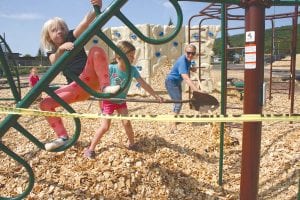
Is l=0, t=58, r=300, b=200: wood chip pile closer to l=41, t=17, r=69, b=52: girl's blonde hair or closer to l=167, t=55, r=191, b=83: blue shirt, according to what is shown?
l=167, t=55, r=191, b=83: blue shirt

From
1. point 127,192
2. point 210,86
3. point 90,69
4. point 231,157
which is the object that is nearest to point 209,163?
point 231,157

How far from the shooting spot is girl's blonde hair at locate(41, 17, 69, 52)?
8.25 ft

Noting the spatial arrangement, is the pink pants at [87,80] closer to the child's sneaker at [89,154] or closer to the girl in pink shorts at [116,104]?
the girl in pink shorts at [116,104]

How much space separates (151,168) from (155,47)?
645 centimetres

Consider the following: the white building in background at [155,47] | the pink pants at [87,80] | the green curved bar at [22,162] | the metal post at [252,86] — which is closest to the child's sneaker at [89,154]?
the pink pants at [87,80]

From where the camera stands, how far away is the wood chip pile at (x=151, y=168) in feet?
9.38

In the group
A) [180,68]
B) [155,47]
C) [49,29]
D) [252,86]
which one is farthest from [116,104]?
[155,47]

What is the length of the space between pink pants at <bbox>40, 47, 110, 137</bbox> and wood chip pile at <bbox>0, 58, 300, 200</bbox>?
1.96 ft

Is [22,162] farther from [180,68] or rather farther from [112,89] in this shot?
[180,68]

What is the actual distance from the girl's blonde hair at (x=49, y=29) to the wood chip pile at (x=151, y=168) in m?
1.10

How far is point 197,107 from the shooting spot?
256 cm

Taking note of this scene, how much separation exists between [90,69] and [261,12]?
124 cm

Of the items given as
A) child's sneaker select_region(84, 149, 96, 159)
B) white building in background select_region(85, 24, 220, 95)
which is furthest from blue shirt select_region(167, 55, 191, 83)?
white building in background select_region(85, 24, 220, 95)

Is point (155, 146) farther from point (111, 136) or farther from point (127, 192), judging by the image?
point (127, 192)
